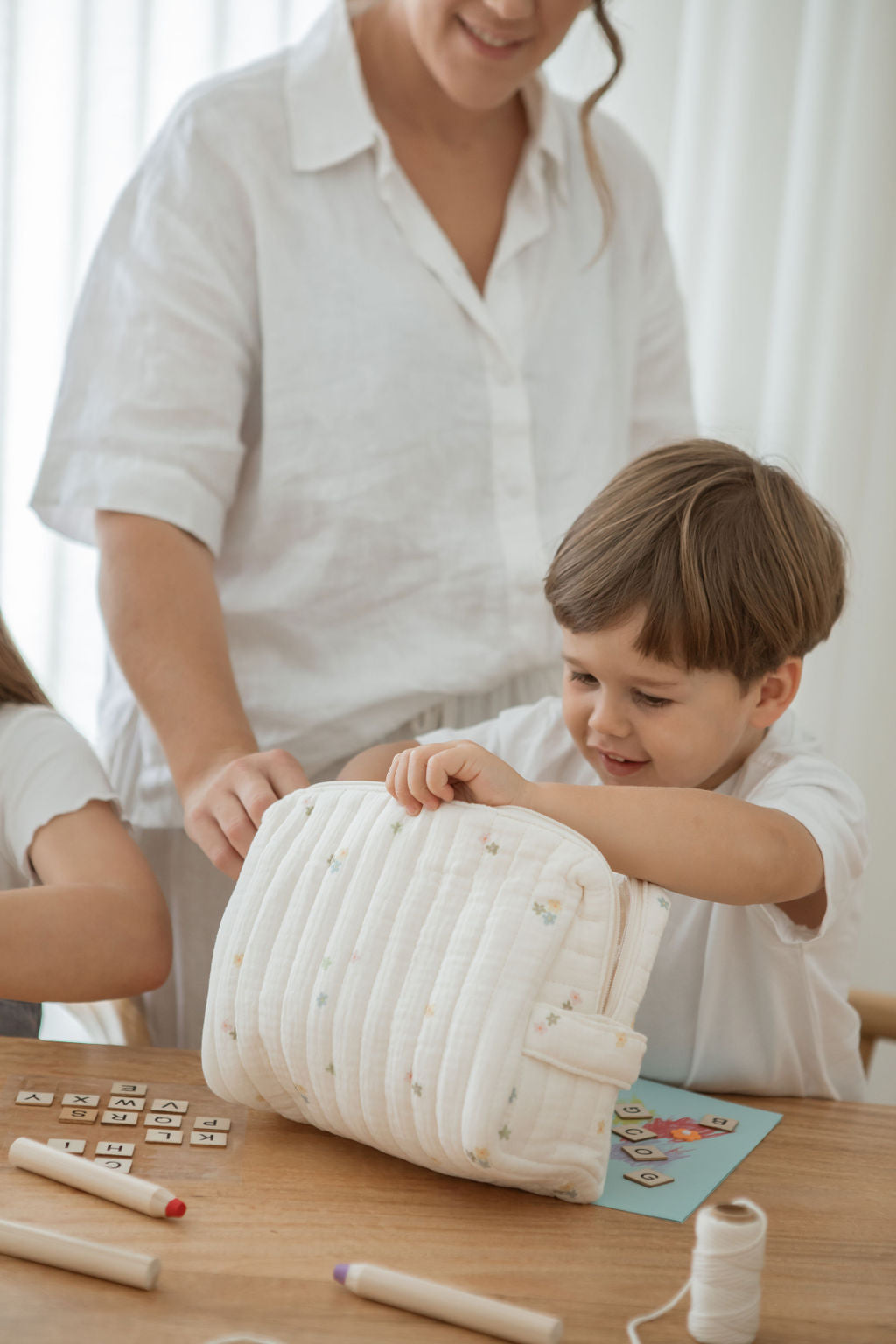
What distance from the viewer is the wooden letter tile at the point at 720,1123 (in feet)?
2.95

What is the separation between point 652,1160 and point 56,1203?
1.21 feet

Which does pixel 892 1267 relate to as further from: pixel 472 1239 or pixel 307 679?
pixel 307 679

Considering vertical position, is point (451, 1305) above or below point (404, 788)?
below

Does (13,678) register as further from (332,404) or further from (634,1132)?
(634,1132)

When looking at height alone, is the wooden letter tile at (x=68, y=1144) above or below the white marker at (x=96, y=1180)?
below

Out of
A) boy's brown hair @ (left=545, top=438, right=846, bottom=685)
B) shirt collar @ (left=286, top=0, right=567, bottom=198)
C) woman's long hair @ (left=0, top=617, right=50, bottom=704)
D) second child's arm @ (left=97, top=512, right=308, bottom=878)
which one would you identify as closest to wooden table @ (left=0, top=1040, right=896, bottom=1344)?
second child's arm @ (left=97, top=512, right=308, bottom=878)

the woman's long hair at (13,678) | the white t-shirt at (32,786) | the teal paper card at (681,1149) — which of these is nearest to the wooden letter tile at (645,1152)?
the teal paper card at (681,1149)

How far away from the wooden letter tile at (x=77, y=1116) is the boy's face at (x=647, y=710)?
1.53ft

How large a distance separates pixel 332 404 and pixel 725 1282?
846 millimetres

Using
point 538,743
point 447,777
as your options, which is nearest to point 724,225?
point 538,743

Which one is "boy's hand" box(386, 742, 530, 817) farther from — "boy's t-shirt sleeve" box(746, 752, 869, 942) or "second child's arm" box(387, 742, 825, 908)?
"boy's t-shirt sleeve" box(746, 752, 869, 942)

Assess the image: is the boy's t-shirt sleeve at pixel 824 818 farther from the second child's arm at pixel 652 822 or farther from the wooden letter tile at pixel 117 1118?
the wooden letter tile at pixel 117 1118

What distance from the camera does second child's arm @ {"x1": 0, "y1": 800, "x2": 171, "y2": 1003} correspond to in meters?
Answer: 1.01

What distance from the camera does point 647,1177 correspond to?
808 mm
